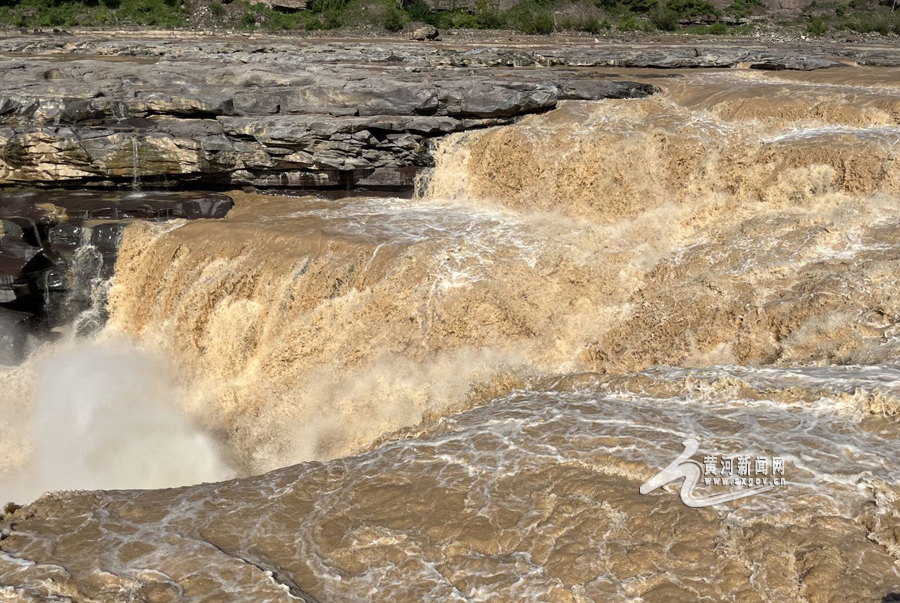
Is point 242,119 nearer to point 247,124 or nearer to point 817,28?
point 247,124

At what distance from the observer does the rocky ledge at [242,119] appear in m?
12.2

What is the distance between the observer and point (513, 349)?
9.15 m

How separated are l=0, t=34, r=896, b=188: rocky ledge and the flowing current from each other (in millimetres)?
574

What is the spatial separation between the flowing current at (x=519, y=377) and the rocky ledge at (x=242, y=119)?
574mm

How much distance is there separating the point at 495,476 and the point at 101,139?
9520mm

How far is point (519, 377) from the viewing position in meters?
8.59

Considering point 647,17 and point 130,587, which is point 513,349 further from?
point 647,17

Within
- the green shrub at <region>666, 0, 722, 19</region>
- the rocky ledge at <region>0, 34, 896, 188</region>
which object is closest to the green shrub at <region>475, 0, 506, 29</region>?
the green shrub at <region>666, 0, 722, 19</region>

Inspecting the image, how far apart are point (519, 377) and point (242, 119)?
6872mm

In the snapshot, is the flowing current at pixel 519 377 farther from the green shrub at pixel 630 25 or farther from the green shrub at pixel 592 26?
the green shrub at pixel 630 25

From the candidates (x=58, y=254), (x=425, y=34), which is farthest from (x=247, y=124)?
(x=425, y=34)

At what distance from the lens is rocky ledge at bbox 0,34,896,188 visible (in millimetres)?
12164

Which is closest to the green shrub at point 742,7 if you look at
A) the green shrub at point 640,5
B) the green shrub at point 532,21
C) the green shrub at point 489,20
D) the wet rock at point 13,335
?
the green shrub at point 640,5

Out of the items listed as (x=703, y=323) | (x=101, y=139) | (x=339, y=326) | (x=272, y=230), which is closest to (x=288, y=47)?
(x=101, y=139)
